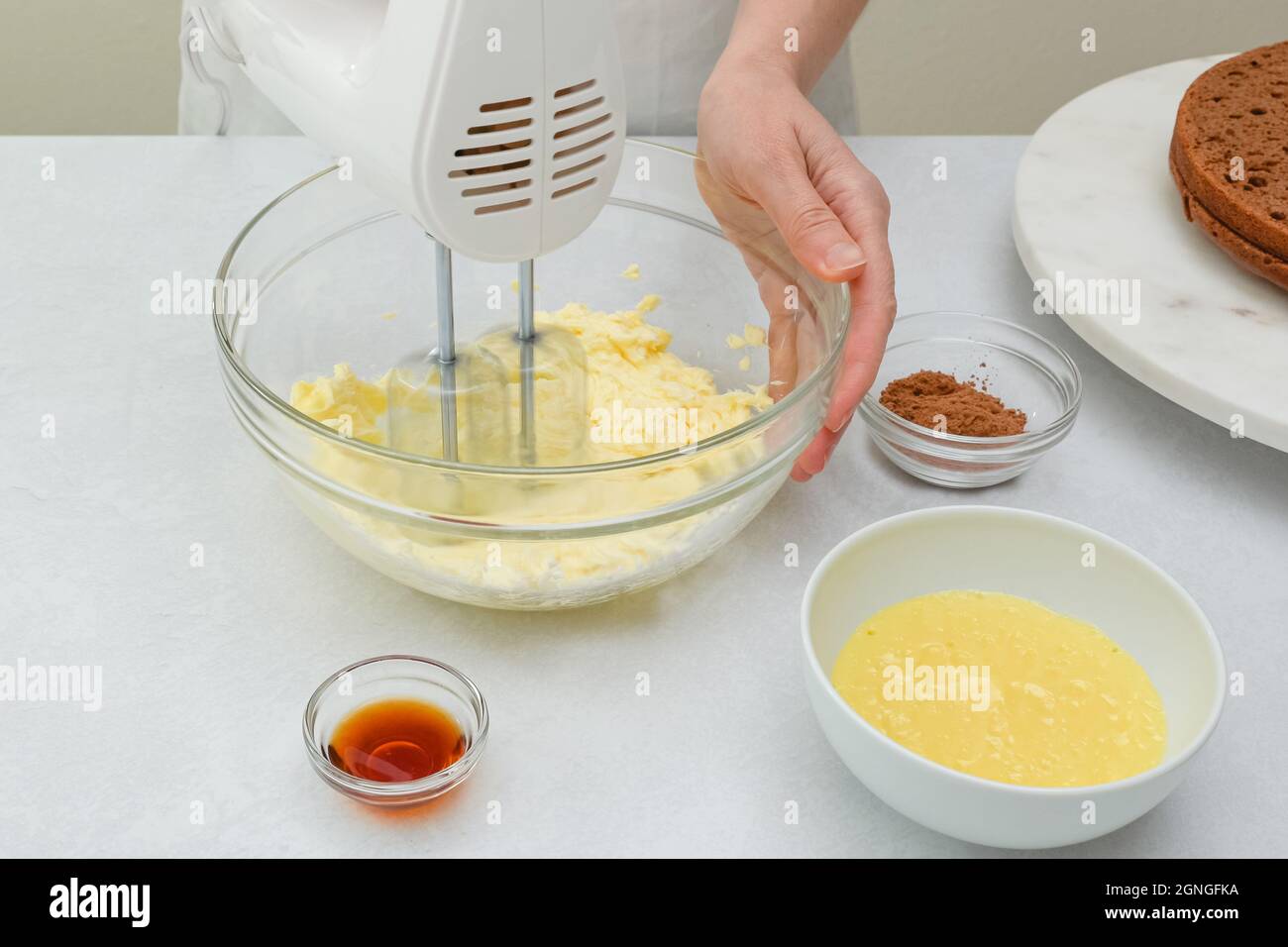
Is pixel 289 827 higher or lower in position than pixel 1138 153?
lower

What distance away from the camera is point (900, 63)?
2436mm

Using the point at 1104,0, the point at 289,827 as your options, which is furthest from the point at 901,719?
the point at 1104,0

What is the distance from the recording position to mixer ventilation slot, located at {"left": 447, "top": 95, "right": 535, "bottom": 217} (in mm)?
625

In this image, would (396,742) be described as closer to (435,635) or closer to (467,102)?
(435,635)

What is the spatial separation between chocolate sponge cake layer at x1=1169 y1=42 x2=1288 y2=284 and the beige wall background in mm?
1177

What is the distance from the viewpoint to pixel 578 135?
2.15 ft

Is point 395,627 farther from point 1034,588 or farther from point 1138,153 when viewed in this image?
point 1138,153

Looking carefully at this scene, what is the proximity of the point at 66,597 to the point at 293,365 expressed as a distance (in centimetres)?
24

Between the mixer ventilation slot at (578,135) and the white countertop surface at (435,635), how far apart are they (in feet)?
1.06

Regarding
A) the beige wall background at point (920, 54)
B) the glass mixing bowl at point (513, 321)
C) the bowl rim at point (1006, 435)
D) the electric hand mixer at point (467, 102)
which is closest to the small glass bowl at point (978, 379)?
the bowl rim at point (1006, 435)

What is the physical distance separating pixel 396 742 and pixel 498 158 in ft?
1.13

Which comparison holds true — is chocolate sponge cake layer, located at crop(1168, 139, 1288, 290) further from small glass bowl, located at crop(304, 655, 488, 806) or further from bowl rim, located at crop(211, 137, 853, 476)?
small glass bowl, located at crop(304, 655, 488, 806)

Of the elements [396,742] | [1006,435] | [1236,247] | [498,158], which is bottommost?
[396,742]

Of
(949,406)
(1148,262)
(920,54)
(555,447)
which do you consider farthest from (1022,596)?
(920,54)
